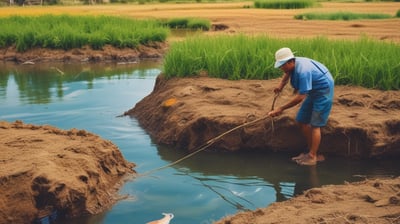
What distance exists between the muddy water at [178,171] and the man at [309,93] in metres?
0.32

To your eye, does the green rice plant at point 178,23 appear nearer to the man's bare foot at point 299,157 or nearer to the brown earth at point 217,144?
the brown earth at point 217,144

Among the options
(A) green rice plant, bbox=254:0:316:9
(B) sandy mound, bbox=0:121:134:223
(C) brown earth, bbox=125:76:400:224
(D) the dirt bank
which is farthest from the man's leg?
(A) green rice plant, bbox=254:0:316:9

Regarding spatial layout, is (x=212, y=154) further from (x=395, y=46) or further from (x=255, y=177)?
(x=395, y=46)

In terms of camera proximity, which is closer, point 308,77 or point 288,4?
point 308,77

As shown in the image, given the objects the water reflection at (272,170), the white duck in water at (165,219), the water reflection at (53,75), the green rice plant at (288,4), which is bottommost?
the water reflection at (272,170)

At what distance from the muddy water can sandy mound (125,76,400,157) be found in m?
0.15

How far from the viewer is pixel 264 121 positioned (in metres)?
6.55

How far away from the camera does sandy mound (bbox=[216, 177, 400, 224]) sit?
379 cm

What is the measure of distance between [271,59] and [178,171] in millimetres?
2531

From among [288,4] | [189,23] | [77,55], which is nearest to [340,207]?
[77,55]

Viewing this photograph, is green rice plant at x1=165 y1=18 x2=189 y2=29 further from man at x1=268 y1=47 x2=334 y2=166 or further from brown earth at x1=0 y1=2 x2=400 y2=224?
man at x1=268 y1=47 x2=334 y2=166

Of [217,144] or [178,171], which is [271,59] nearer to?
[217,144]

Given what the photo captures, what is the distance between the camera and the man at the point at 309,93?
5605 mm

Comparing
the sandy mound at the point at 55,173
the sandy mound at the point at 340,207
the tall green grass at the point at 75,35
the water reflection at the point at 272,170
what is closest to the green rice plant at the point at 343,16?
the tall green grass at the point at 75,35
